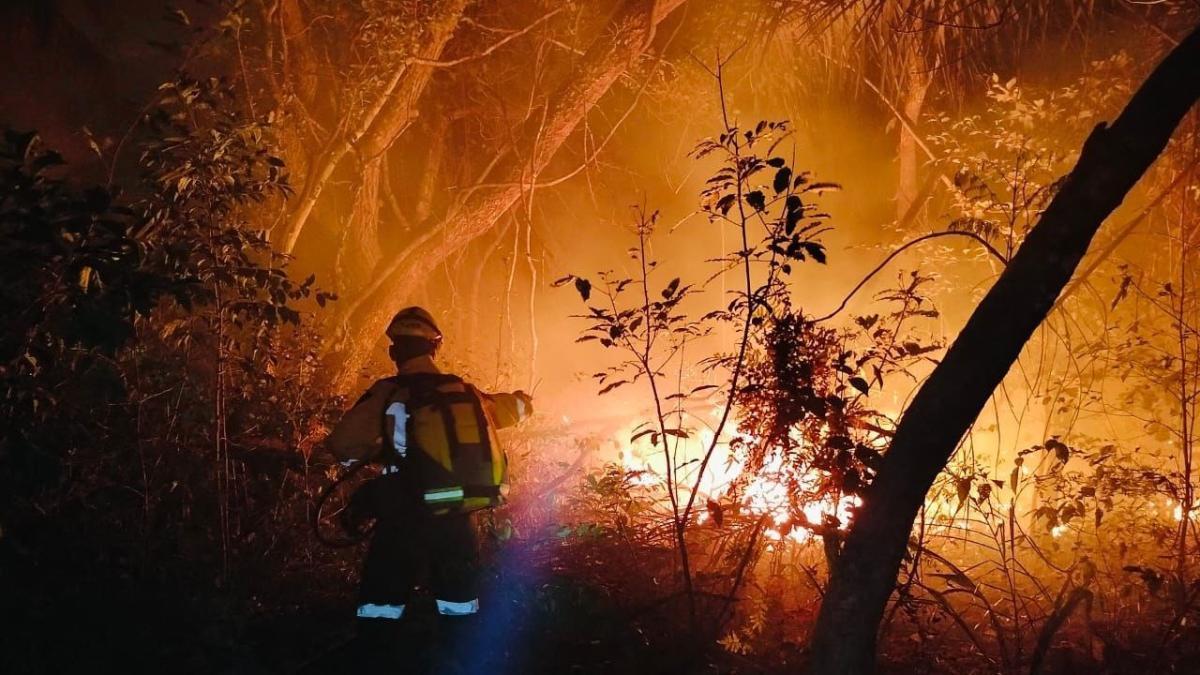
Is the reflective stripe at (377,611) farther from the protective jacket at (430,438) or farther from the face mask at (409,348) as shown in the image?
the face mask at (409,348)

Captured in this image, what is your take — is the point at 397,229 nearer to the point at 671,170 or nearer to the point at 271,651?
the point at 671,170

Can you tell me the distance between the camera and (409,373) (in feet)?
14.2

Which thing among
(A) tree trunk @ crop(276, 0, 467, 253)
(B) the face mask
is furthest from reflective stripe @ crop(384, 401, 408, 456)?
(A) tree trunk @ crop(276, 0, 467, 253)

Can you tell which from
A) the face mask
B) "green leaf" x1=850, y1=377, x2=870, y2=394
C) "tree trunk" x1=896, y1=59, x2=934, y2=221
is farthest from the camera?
"tree trunk" x1=896, y1=59, x2=934, y2=221

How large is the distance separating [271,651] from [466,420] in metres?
1.74

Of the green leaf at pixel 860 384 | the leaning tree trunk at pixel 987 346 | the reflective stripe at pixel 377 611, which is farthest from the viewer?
the reflective stripe at pixel 377 611

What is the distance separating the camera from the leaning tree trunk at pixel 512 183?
735 centimetres

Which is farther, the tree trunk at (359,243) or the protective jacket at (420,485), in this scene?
the tree trunk at (359,243)

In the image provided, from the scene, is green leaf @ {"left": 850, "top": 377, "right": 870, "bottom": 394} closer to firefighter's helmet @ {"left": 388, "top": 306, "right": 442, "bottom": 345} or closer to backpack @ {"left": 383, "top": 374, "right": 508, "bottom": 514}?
backpack @ {"left": 383, "top": 374, "right": 508, "bottom": 514}

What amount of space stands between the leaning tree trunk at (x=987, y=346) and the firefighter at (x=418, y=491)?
1.85 m

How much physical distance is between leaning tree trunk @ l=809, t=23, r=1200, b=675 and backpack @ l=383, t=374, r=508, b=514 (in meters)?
1.85

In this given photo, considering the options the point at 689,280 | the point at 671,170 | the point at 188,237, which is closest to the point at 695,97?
the point at 671,170

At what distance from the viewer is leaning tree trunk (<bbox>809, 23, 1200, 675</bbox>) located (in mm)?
2885

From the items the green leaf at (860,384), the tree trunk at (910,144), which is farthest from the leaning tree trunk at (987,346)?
the tree trunk at (910,144)
